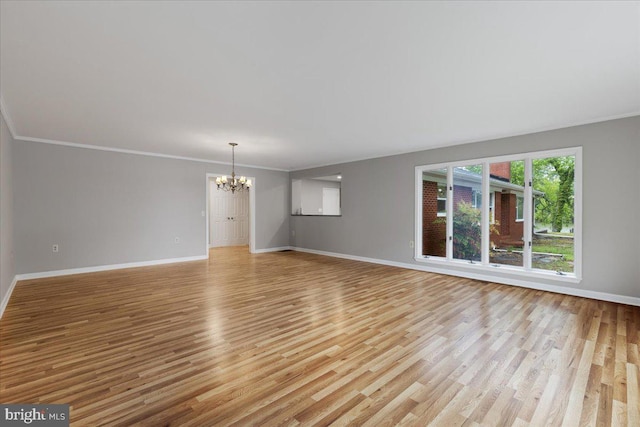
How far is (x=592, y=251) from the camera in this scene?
4059 millimetres

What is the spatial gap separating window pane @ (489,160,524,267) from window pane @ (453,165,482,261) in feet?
0.76

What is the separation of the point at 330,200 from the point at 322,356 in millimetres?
8420

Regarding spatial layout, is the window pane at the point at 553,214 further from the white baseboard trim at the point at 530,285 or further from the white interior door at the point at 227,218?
the white interior door at the point at 227,218

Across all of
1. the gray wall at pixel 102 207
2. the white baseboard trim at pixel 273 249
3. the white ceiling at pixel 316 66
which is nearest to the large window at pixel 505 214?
the white ceiling at pixel 316 66

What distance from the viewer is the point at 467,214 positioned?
18.0ft

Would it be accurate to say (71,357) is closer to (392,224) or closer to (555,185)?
(392,224)

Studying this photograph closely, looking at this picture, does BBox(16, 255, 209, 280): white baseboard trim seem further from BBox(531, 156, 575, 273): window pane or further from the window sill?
BBox(531, 156, 575, 273): window pane

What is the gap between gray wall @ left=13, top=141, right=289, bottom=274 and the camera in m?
5.13

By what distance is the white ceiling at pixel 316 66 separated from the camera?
189cm

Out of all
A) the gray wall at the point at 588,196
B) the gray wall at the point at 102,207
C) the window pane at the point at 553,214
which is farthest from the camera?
the gray wall at the point at 102,207

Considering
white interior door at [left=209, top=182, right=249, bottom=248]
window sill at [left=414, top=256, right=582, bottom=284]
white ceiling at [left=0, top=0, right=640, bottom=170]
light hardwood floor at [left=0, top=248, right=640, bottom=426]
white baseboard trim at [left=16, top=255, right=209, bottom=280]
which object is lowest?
light hardwood floor at [left=0, top=248, right=640, bottom=426]

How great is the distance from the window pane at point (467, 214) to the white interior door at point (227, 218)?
7.20 meters

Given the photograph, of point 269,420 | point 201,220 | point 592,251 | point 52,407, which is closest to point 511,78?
point 592,251

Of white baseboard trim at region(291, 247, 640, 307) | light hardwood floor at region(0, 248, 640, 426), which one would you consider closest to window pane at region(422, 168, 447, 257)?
white baseboard trim at region(291, 247, 640, 307)
